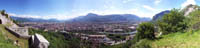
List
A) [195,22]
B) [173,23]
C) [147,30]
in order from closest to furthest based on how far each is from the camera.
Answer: [195,22] < [147,30] < [173,23]

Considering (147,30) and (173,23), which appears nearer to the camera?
(147,30)

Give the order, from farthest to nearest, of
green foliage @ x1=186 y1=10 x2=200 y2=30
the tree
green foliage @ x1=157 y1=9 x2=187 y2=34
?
green foliage @ x1=157 y1=9 x2=187 y2=34 → the tree → green foliage @ x1=186 y1=10 x2=200 y2=30

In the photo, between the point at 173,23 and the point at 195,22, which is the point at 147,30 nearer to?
the point at 195,22

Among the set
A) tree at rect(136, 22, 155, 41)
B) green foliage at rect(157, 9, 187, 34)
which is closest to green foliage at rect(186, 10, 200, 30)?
green foliage at rect(157, 9, 187, 34)

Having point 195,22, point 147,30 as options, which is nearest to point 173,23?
point 195,22

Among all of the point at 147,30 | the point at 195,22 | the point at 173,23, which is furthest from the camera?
the point at 173,23

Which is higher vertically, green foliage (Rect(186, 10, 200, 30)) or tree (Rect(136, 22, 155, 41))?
green foliage (Rect(186, 10, 200, 30))

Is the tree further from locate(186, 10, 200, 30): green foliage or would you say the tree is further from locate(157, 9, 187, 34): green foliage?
locate(157, 9, 187, 34): green foliage

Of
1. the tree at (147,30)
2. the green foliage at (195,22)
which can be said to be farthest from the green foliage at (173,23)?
the tree at (147,30)

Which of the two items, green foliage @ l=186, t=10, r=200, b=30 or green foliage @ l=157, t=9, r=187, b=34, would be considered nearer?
green foliage @ l=186, t=10, r=200, b=30

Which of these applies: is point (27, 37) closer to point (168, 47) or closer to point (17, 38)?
point (17, 38)
